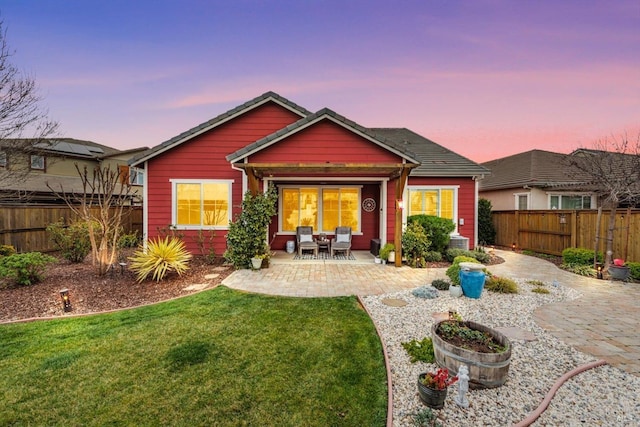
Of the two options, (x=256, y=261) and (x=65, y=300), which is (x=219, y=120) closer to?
(x=256, y=261)

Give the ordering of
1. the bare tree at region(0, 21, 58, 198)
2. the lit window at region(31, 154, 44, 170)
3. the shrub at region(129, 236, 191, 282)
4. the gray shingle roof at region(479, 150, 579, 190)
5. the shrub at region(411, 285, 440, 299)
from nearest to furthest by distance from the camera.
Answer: the shrub at region(411, 285, 440, 299) → the shrub at region(129, 236, 191, 282) → the bare tree at region(0, 21, 58, 198) → the gray shingle roof at region(479, 150, 579, 190) → the lit window at region(31, 154, 44, 170)

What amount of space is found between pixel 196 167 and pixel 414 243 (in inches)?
327

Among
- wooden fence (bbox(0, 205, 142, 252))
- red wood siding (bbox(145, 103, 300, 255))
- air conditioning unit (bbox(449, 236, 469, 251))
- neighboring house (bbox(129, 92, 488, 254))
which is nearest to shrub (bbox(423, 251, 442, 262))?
neighboring house (bbox(129, 92, 488, 254))

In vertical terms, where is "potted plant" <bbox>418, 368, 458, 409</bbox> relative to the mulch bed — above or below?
above

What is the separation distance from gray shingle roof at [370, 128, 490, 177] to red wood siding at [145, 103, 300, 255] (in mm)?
5674

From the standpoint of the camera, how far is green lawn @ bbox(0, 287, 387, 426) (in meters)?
2.56

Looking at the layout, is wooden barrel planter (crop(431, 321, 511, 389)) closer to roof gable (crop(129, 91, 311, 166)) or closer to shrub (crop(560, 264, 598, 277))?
shrub (crop(560, 264, 598, 277))

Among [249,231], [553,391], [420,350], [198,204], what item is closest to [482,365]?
[553,391]

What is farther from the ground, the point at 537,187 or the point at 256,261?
the point at 537,187

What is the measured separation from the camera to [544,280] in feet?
24.0

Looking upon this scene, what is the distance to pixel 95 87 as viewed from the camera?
1295cm

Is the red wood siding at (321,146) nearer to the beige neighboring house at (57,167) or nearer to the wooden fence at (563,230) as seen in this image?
the wooden fence at (563,230)

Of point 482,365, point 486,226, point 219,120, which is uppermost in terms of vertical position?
point 219,120

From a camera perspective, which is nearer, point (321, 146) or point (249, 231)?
point (249, 231)
